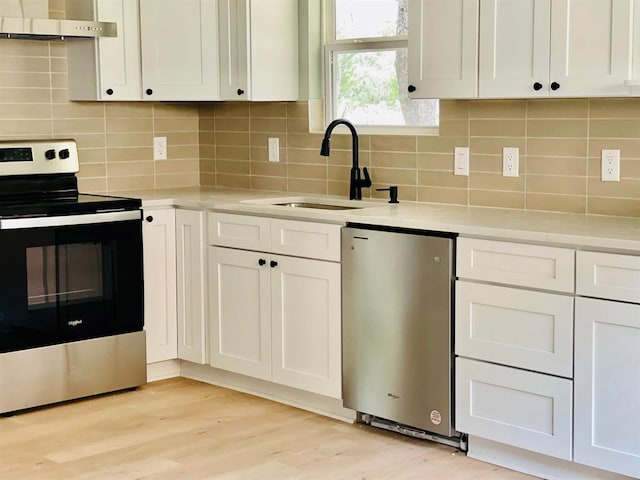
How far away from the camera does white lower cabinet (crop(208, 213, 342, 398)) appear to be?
4.17 metres

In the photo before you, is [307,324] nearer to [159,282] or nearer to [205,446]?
[205,446]

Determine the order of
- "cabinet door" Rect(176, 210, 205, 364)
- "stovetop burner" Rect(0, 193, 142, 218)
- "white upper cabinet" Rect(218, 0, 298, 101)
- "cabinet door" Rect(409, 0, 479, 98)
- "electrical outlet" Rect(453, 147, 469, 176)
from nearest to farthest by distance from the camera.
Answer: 1. "cabinet door" Rect(409, 0, 479, 98)
2. "stovetop burner" Rect(0, 193, 142, 218)
3. "electrical outlet" Rect(453, 147, 469, 176)
4. "cabinet door" Rect(176, 210, 205, 364)
5. "white upper cabinet" Rect(218, 0, 298, 101)

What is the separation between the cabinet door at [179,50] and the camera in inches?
193

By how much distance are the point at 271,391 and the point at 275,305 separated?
17.2 inches

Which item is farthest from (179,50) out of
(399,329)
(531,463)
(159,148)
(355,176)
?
(531,463)

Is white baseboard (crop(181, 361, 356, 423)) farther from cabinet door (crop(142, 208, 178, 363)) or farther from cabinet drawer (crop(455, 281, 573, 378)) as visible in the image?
cabinet drawer (crop(455, 281, 573, 378))

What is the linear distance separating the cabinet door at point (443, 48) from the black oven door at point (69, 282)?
1477 millimetres

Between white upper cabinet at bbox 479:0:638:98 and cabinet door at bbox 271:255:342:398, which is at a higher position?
white upper cabinet at bbox 479:0:638:98

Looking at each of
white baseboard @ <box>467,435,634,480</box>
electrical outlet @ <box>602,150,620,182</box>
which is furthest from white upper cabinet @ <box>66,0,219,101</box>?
white baseboard @ <box>467,435,634,480</box>

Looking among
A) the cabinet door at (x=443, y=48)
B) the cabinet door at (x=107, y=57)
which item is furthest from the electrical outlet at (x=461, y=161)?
the cabinet door at (x=107, y=57)

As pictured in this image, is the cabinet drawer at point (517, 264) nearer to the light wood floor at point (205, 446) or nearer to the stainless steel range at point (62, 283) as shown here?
the light wood floor at point (205, 446)

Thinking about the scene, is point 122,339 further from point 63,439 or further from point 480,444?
point 480,444

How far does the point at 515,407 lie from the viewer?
11.7ft

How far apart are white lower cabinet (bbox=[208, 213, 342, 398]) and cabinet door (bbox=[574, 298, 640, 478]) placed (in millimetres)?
1099
